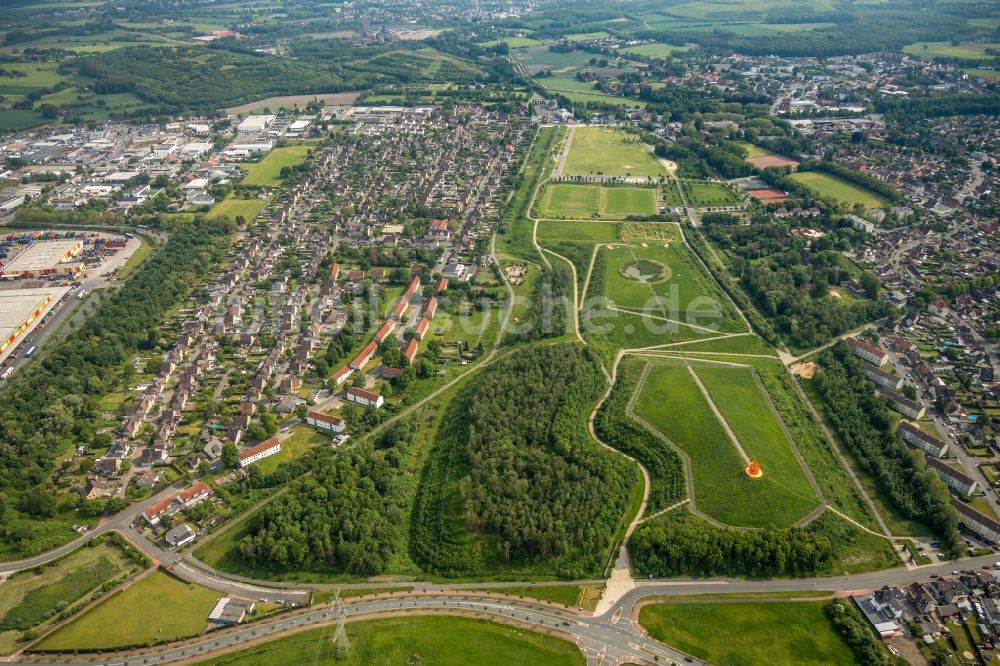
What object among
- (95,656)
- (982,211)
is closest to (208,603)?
(95,656)

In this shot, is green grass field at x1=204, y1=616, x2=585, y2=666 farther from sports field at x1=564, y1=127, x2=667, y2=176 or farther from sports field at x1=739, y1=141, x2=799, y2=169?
sports field at x1=739, y1=141, x2=799, y2=169

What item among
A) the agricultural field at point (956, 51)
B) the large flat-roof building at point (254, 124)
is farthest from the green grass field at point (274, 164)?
the agricultural field at point (956, 51)

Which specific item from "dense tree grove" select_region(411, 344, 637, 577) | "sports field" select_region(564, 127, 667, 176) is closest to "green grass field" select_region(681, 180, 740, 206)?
"sports field" select_region(564, 127, 667, 176)

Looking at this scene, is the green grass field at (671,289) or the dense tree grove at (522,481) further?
the green grass field at (671,289)

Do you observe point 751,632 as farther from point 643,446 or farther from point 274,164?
point 274,164

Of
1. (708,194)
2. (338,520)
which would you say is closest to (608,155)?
(708,194)

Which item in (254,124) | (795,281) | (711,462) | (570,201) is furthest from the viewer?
(254,124)

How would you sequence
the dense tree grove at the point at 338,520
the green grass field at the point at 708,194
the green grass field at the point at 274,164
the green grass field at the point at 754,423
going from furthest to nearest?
1. the green grass field at the point at 274,164
2. the green grass field at the point at 708,194
3. the green grass field at the point at 754,423
4. the dense tree grove at the point at 338,520

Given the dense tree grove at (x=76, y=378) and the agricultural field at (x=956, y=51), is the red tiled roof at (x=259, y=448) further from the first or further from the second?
the agricultural field at (x=956, y=51)
